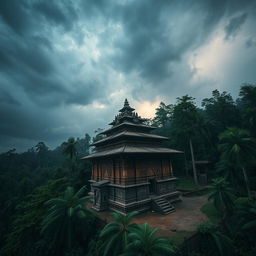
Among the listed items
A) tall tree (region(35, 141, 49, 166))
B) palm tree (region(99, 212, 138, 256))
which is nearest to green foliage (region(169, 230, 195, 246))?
palm tree (region(99, 212, 138, 256))

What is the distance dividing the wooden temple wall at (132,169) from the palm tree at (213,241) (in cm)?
742

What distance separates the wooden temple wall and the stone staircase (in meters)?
2.47

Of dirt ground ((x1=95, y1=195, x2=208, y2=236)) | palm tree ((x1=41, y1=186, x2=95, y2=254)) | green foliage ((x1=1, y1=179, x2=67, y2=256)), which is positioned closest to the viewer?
palm tree ((x1=41, y1=186, x2=95, y2=254))

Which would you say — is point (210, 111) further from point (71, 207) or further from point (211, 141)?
point (71, 207)

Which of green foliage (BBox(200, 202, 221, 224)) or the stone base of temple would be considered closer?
green foliage (BBox(200, 202, 221, 224))

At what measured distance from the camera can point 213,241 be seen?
9.13 metres

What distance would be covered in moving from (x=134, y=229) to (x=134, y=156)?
27.0 ft

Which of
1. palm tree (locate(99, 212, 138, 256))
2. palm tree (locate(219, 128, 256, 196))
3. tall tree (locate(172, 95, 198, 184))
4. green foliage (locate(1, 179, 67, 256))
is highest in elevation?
tall tree (locate(172, 95, 198, 184))

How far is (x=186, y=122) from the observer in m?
28.8

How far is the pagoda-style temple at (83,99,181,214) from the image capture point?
48.0ft

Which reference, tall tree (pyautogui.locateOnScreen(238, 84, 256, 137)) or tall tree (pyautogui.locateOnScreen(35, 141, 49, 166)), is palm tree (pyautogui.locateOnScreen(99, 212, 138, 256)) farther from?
tall tree (pyautogui.locateOnScreen(35, 141, 49, 166))

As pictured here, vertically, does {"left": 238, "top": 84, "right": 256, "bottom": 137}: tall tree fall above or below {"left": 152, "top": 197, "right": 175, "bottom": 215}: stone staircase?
above

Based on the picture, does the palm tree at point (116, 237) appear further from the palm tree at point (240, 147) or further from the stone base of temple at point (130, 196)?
the palm tree at point (240, 147)

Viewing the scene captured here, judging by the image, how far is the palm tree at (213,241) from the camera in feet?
28.0
